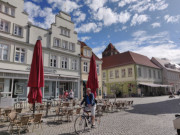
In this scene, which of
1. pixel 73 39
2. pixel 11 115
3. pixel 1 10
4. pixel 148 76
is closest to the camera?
pixel 11 115

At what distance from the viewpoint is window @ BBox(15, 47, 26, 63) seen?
15838 mm

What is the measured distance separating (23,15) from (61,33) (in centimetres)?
571

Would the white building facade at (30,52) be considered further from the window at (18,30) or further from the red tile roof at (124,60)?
the red tile roof at (124,60)

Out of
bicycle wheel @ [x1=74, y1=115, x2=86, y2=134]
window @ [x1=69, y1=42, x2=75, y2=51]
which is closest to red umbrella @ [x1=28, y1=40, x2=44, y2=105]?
bicycle wheel @ [x1=74, y1=115, x2=86, y2=134]

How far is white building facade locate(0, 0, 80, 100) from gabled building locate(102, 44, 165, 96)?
16.7 meters

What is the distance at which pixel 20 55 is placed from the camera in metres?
16.1

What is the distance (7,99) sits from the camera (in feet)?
41.7

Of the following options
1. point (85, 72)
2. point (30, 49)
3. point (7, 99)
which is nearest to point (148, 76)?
point (85, 72)

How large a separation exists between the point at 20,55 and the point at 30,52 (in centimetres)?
A: 123

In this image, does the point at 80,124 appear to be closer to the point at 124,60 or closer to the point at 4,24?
the point at 4,24

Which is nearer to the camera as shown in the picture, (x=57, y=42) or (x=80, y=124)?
(x=80, y=124)

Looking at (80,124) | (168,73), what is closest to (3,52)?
(80,124)

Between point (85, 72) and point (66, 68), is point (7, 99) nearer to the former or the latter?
point (66, 68)

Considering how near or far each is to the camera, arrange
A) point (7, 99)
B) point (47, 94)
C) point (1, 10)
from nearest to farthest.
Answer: point (7, 99), point (1, 10), point (47, 94)
